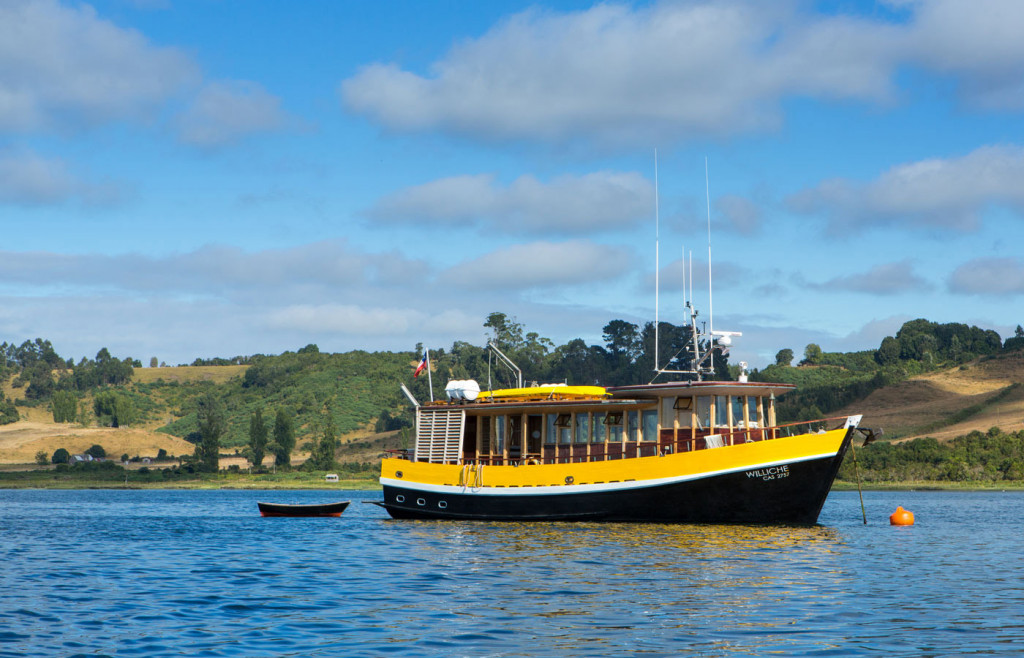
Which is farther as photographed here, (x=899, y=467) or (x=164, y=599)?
(x=899, y=467)

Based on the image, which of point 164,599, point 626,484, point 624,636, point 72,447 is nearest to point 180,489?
point 72,447

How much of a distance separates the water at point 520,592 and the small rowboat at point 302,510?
499 inches

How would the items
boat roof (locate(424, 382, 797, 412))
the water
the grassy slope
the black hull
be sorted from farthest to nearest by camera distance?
the grassy slope < boat roof (locate(424, 382, 797, 412)) < the black hull < the water

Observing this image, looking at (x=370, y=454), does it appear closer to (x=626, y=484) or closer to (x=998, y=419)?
(x=998, y=419)

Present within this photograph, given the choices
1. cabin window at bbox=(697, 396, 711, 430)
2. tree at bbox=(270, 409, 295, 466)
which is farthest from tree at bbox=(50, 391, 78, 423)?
cabin window at bbox=(697, 396, 711, 430)

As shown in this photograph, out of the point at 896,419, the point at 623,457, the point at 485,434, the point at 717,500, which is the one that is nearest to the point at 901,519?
the point at 717,500

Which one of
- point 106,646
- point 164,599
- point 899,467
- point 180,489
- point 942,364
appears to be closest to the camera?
point 106,646

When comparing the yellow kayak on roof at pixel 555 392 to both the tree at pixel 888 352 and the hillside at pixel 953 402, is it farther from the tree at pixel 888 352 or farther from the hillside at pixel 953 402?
the tree at pixel 888 352

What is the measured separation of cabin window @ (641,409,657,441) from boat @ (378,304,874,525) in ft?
0.15

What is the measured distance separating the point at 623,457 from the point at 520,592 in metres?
18.5

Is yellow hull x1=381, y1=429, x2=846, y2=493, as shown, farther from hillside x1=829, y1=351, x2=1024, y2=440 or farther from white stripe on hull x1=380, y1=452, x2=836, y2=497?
hillside x1=829, y1=351, x2=1024, y2=440

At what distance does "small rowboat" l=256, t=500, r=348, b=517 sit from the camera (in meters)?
56.1

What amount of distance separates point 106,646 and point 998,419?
12796 centimetres

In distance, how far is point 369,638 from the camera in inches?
738
